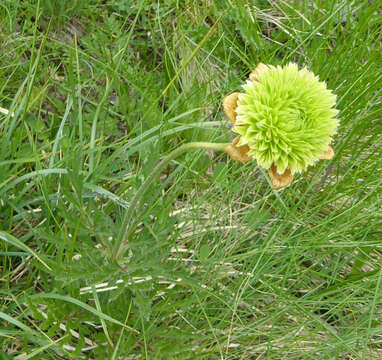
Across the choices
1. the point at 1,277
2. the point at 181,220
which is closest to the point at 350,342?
the point at 181,220

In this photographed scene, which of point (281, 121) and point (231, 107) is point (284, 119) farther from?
point (231, 107)

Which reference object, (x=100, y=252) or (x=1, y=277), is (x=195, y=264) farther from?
(x=1, y=277)

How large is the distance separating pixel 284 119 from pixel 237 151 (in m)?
0.14

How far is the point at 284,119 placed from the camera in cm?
124

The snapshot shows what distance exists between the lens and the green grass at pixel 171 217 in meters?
1.64

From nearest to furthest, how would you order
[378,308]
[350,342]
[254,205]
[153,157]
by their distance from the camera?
[153,157] → [350,342] → [378,308] → [254,205]

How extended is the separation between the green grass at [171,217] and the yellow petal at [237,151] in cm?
43

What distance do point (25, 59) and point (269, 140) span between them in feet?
5.41

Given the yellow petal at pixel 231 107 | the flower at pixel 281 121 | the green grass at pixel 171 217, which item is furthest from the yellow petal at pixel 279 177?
the green grass at pixel 171 217

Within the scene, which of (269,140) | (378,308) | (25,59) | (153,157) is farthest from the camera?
(25,59)

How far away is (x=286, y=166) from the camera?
1.27 metres

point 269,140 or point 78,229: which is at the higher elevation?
point 269,140

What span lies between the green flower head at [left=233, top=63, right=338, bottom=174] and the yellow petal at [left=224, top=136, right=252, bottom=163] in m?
0.02

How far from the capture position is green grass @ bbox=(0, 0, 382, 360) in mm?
1644
